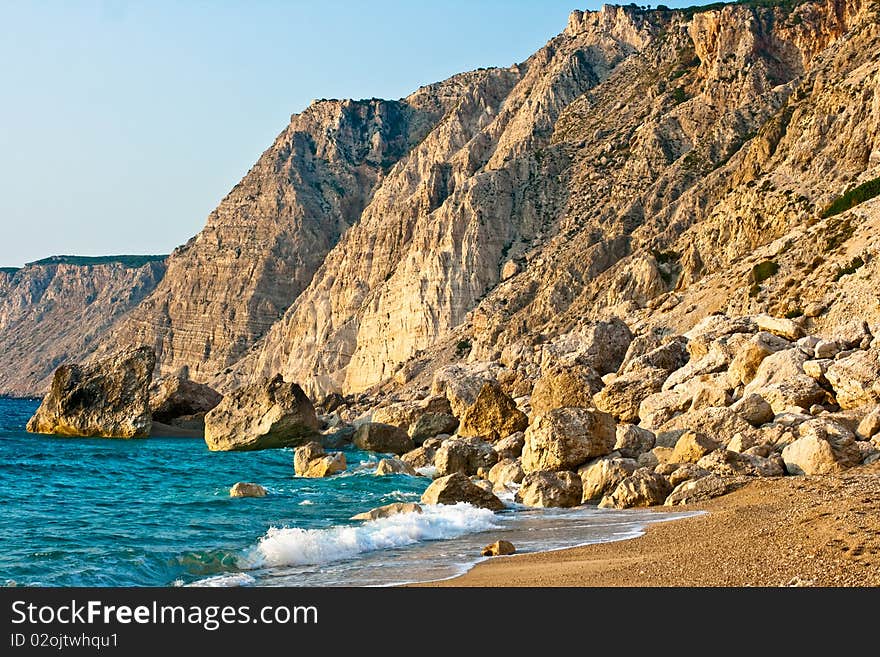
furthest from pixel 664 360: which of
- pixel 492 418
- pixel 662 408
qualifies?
pixel 492 418

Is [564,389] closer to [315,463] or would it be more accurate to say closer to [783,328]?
[783,328]

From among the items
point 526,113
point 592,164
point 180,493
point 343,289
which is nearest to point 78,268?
point 343,289

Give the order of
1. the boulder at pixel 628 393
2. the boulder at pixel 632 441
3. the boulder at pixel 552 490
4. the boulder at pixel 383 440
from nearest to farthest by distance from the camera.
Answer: the boulder at pixel 552 490 < the boulder at pixel 632 441 < the boulder at pixel 628 393 < the boulder at pixel 383 440

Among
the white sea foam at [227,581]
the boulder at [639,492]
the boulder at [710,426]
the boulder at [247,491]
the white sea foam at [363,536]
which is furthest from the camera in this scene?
the boulder at [247,491]

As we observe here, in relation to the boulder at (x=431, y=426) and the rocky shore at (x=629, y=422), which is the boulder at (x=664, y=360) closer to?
the rocky shore at (x=629, y=422)

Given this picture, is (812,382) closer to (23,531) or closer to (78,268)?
(23,531)

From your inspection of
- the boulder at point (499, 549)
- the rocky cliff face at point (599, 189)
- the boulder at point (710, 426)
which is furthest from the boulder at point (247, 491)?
the rocky cliff face at point (599, 189)

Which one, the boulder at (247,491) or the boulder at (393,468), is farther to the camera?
the boulder at (393,468)

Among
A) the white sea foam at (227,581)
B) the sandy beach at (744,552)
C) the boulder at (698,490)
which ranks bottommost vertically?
the white sea foam at (227,581)

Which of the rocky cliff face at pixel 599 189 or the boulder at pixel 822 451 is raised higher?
the rocky cliff face at pixel 599 189

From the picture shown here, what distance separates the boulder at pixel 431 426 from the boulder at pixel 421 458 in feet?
21.0

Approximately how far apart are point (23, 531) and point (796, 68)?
77.9 m

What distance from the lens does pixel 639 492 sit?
18.8m

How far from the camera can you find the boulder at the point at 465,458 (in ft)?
90.8
